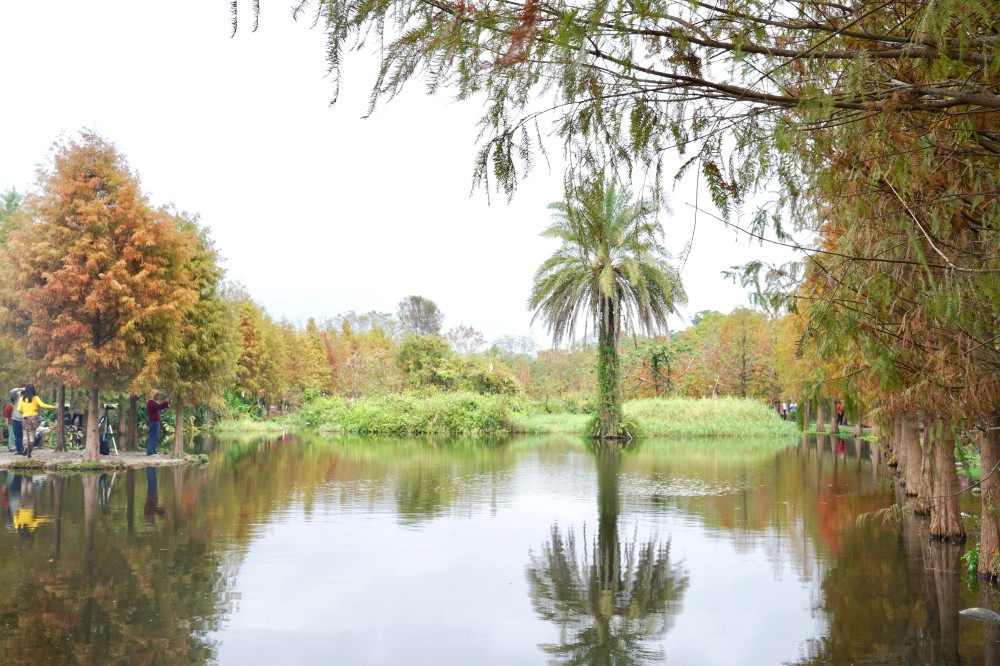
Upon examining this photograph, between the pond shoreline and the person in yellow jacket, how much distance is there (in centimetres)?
48

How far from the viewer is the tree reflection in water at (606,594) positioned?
6512 millimetres

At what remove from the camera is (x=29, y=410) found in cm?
2106

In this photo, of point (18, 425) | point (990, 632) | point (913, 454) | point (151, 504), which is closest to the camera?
point (990, 632)

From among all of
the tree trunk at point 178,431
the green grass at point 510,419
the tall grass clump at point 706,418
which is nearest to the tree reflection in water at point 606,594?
the tree trunk at point 178,431

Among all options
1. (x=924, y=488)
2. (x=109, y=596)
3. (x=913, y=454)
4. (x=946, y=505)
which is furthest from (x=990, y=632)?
(x=913, y=454)

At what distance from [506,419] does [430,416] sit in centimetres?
334

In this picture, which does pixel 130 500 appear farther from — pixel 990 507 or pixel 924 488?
pixel 990 507

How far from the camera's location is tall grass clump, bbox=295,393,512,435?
39.5 metres

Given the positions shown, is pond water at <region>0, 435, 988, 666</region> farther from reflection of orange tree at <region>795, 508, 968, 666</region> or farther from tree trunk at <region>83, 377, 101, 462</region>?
tree trunk at <region>83, 377, 101, 462</region>

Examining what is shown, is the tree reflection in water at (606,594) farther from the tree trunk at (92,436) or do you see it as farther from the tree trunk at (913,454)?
the tree trunk at (92,436)

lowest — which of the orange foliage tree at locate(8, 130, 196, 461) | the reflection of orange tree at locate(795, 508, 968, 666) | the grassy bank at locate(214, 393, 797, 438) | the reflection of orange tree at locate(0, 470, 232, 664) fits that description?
the reflection of orange tree at locate(795, 508, 968, 666)

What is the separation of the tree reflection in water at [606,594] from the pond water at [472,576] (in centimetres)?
3

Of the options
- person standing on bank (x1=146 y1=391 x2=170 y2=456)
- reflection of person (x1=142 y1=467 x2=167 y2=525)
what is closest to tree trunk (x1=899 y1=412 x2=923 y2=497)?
reflection of person (x1=142 y1=467 x2=167 y2=525)

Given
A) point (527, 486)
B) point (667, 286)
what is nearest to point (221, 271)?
point (527, 486)
